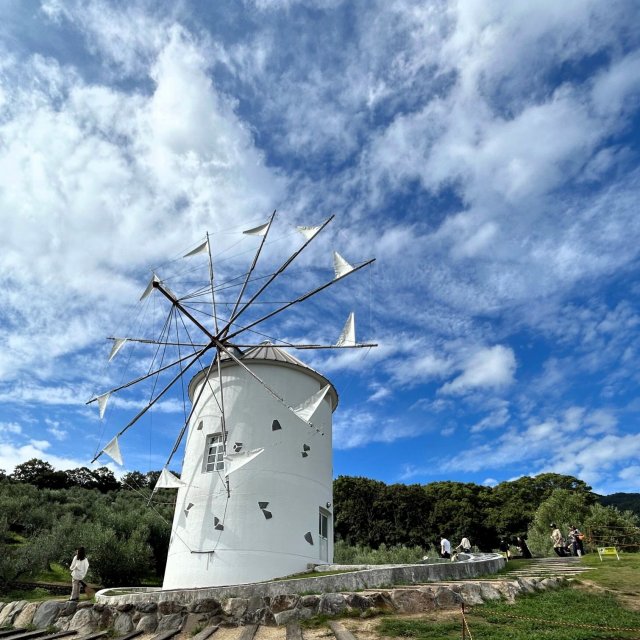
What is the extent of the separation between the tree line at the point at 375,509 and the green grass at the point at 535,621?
17.1 meters

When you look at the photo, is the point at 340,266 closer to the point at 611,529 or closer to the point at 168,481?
the point at 168,481

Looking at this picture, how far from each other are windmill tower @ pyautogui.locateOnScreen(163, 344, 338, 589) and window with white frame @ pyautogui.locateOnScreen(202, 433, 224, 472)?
0.03 m

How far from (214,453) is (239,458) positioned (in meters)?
2.55

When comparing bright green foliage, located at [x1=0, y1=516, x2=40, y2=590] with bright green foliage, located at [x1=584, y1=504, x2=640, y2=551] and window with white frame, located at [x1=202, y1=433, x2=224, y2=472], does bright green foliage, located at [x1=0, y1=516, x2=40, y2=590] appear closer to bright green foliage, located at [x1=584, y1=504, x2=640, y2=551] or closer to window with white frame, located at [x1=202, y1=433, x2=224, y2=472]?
window with white frame, located at [x1=202, y1=433, x2=224, y2=472]

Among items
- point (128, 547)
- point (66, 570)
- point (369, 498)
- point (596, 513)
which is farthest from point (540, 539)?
point (66, 570)

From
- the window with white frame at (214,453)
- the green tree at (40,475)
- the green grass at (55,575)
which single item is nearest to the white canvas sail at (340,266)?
the window with white frame at (214,453)

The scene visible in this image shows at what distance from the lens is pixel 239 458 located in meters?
15.4

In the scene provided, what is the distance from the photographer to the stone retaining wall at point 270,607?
984cm

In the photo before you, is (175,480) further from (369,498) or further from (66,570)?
(369,498)

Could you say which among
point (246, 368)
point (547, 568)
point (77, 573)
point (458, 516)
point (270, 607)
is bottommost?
point (270, 607)

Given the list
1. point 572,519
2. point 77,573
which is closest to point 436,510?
point 572,519

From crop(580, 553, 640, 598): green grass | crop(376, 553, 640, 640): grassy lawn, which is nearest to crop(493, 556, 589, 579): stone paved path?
A: crop(580, 553, 640, 598): green grass

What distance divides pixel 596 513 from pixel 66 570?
2906 centimetres

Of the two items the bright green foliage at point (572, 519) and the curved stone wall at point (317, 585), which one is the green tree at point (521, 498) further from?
the curved stone wall at point (317, 585)
